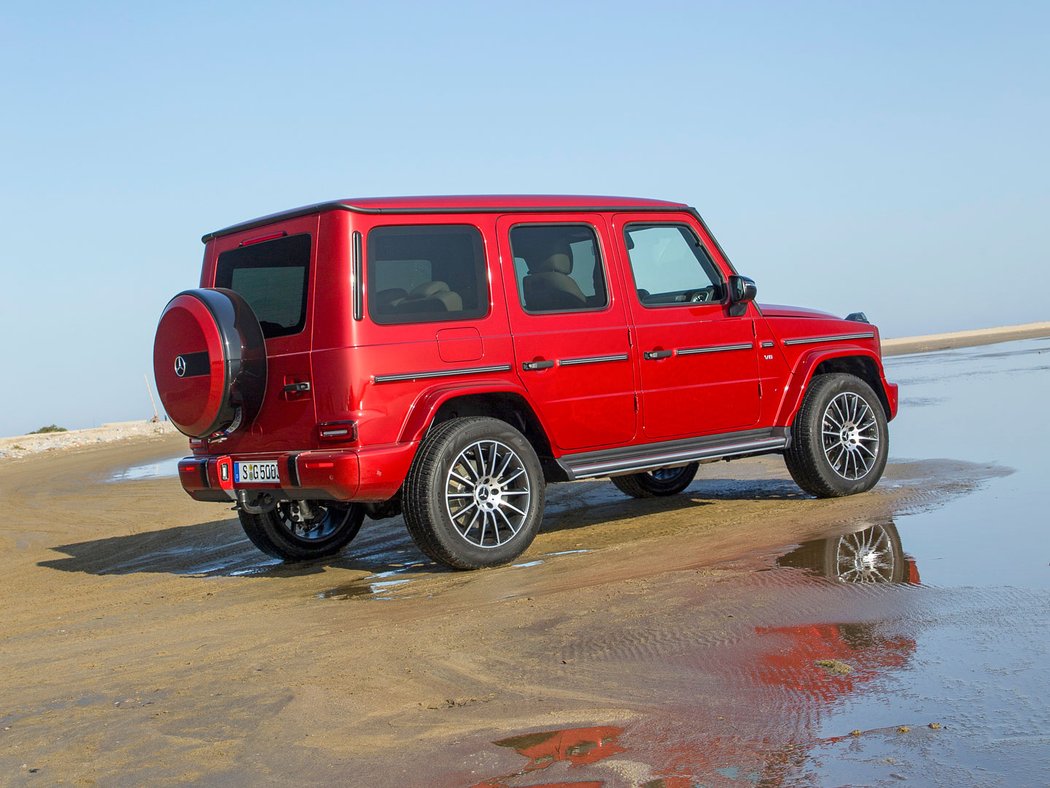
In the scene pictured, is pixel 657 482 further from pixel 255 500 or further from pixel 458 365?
pixel 255 500

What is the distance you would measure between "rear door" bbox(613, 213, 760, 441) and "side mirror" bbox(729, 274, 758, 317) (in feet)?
0.16

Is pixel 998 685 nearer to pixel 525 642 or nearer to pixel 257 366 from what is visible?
pixel 525 642

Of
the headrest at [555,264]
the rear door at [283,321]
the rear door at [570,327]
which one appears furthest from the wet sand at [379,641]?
the headrest at [555,264]

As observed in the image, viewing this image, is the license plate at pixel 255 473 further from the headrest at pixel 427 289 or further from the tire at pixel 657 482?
the tire at pixel 657 482

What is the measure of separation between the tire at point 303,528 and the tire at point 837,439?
3016 millimetres

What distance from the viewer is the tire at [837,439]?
784 cm

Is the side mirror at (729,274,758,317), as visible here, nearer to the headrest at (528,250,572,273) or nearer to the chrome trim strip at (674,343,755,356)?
the chrome trim strip at (674,343,755,356)

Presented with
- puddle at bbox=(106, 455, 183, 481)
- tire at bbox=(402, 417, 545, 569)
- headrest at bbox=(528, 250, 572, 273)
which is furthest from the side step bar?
puddle at bbox=(106, 455, 183, 481)

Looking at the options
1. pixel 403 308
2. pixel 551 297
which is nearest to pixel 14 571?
pixel 403 308

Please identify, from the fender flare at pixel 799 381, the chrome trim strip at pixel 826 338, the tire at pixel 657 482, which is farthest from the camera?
the tire at pixel 657 482

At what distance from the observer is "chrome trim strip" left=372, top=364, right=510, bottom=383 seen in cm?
606

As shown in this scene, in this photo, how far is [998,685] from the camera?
11.3 feet

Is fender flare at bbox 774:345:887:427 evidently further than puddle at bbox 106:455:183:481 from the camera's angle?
No

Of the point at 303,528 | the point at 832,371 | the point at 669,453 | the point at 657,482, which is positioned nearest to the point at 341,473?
the point at 303,528
